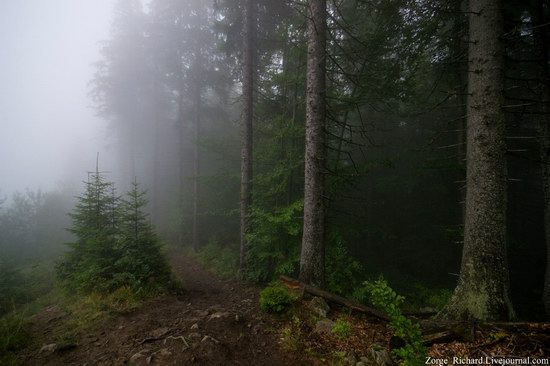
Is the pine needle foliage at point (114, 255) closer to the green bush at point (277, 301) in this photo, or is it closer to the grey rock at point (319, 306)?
the green bush at point (277, 301)

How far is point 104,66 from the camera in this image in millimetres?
23938

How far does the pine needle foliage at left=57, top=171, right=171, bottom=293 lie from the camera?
7695 mm

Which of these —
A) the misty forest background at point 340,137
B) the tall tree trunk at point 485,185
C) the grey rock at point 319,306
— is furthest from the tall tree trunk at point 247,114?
the tall tree trunk at point 485,185

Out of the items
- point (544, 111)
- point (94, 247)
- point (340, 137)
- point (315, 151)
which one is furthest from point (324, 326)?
point (544, 111)

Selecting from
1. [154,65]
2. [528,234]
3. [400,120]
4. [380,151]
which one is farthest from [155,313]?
[154,65]

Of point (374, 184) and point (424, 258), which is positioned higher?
point (374, 184)

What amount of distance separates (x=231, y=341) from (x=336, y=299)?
97.9 inches

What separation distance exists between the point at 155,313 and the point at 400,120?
1427 centimetres

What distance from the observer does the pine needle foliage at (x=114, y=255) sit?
7.70 metres

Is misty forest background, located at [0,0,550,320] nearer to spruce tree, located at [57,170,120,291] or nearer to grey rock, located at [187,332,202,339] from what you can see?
spruce tree, located at [57,170,120,291]

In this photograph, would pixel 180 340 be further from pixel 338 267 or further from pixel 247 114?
pixel 247 114

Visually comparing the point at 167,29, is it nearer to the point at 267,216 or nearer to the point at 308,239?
the point at 267,216

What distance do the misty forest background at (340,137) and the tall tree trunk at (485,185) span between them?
0.36 m

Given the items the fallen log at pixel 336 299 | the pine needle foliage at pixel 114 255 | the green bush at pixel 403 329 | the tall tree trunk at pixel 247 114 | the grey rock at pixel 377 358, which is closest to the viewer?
the green bush at pixel 403 329
